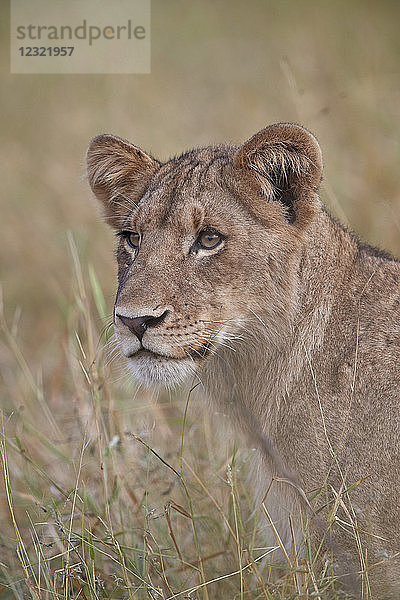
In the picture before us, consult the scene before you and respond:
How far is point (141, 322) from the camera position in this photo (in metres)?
3.59

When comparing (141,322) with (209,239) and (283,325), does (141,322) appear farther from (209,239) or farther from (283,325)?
(283,325)

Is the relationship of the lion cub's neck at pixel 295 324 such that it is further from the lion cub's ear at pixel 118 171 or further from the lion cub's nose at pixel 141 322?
the lion cub's ear at pixel 118 171

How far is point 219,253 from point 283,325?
430mm

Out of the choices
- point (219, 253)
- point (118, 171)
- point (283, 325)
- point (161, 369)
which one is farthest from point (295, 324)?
point (118, 171)

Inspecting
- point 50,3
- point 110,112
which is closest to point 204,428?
point 50,3

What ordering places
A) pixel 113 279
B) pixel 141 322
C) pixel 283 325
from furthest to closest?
1. pixel 113 279
2. pixel 283 325
3. pixel 141 322

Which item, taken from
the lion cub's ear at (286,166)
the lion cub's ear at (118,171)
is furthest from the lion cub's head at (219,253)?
the lion cub's ear at (118,171)

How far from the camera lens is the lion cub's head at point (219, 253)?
3674 millimetres

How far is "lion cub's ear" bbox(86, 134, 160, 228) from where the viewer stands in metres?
4.42

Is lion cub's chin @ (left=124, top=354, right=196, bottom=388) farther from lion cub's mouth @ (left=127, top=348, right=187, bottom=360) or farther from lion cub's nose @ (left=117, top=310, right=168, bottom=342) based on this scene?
lion cub's nose @ (left=117, top=310, right=168, bottom=342)

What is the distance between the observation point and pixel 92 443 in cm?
521

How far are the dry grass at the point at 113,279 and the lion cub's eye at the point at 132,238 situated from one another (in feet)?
1.81

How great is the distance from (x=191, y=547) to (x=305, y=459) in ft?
4.25

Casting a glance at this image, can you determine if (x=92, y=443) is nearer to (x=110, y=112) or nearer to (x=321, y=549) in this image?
(x=321, y=549)
